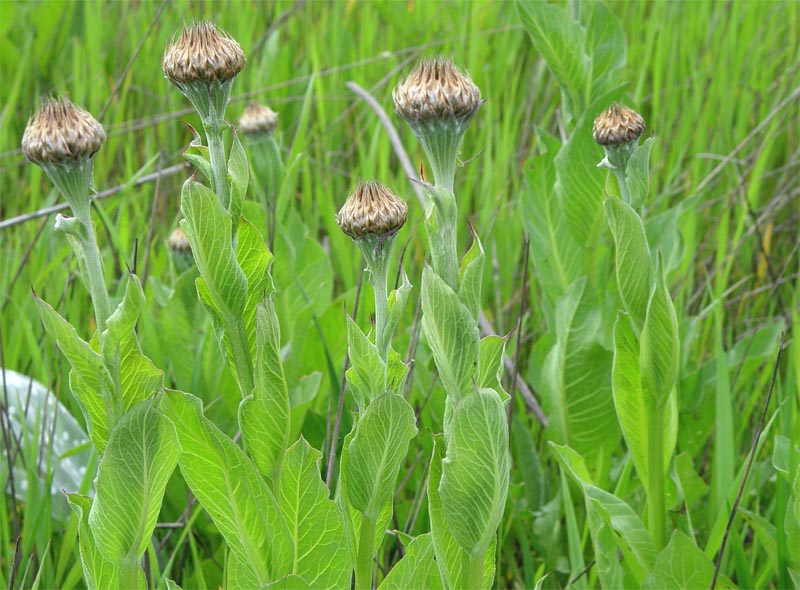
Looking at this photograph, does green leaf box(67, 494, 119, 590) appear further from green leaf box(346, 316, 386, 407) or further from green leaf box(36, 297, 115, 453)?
green leaf box(346, 316, 386, 407)

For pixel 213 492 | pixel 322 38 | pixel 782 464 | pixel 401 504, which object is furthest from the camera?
pixel 322 38

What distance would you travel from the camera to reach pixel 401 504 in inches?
95.7

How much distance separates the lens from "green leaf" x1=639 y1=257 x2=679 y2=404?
1844mm

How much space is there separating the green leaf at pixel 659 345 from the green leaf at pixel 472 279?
582 millimetres

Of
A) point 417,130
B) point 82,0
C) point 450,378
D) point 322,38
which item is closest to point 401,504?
point 450,378

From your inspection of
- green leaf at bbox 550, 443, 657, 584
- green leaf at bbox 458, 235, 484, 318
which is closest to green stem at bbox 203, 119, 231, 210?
green leaf at bbox 458, 235, 484, 318

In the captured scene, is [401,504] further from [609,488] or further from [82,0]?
[82,0]

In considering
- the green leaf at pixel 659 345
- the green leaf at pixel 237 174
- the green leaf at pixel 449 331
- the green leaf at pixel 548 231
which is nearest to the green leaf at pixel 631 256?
the green leaf at pixel 659 345

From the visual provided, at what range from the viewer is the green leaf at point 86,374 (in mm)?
1319

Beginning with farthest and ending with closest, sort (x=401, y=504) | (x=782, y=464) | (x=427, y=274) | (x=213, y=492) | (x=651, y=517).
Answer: (x=401, y=504) → (x=651, y=517) → (x=782, y=464) → (x=213, y=492) → (x=427, y=274)

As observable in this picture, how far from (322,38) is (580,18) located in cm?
231

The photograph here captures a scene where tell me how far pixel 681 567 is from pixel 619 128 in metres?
0.85

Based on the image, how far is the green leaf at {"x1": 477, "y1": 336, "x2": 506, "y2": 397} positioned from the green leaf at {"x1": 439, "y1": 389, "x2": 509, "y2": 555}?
0.09 meters

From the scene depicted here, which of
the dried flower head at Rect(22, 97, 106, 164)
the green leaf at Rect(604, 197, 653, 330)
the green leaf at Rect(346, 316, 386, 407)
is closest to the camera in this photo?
the dried flower head at Rect(22, 97, 106, 164)
